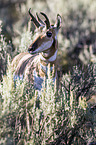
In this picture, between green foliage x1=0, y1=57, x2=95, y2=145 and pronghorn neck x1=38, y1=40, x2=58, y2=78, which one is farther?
pronghorn neck x1=38, y1=40, x2=58, y2=78

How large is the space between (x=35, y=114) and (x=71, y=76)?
1.11 meters

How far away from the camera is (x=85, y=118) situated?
73.3 inches

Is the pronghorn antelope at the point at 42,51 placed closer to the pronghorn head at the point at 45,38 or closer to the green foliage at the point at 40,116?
the pronghorn head at the point at 45,38

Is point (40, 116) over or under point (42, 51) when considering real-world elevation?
→ under

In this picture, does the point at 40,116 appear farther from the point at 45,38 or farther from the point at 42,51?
the point at 45,38

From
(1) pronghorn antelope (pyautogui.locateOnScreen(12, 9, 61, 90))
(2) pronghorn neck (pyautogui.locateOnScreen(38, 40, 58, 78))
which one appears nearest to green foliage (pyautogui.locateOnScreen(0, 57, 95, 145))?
(1) pronghorn antelope (pyautogui.locateOnScreen(12, 9, 61, 90))

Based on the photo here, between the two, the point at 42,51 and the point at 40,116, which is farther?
the point at 42,51

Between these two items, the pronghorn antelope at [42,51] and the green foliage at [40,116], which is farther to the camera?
the pronghorn antelope at [42,51]

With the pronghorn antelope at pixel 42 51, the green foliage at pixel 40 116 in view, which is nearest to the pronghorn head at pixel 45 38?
the pronghorn antelope at pixel 42 51

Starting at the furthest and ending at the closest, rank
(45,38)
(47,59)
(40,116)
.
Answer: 1. (47,59)
2. (45,38)
3. (40,116)

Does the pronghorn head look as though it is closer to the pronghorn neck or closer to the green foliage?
the pronghorn neck

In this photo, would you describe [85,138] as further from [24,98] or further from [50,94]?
[24,98]

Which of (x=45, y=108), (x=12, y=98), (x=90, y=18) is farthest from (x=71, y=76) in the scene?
(x=90, y=18)

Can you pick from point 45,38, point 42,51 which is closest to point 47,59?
point 42,51
